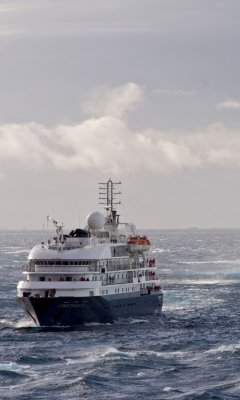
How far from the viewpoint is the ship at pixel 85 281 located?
8056 cm

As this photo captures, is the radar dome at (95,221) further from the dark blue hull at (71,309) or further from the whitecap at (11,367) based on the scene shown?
the whitecap at (11,367)

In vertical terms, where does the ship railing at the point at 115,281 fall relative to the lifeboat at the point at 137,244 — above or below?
below

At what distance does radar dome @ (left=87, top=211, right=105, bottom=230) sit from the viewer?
92.6 metres

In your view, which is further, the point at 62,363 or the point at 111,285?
the point at 111,285

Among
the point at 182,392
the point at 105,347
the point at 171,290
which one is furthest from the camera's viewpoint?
the point at 171,290

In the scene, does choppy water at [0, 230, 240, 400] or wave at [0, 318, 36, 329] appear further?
wave at [0, 318, 36, 329]

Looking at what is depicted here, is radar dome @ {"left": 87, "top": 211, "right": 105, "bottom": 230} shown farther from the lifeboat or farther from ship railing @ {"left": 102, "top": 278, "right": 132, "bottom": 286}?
ship railing @ {"left": 102, "top": 278, "right": 132, "bottom": 286}

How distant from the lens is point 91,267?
83.6m

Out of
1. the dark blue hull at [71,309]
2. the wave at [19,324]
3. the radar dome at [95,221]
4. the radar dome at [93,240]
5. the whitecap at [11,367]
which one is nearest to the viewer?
the whitecap at [11,367]

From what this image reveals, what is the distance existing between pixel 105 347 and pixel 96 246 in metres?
16.9

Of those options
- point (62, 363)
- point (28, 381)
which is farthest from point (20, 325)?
point (28, 381)

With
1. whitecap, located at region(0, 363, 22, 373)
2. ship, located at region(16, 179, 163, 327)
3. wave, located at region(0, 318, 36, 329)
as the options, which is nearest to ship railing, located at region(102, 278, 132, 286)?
ship, located at region(16, 179, 163, 327)

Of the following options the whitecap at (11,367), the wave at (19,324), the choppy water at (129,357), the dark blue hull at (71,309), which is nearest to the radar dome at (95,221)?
the dark blue hull at (71,309)

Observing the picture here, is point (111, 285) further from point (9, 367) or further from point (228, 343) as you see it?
point (9, 367)
